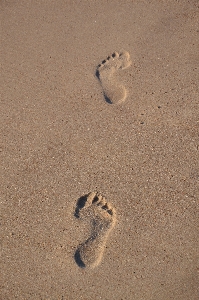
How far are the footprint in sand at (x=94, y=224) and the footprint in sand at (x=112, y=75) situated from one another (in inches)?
34.7

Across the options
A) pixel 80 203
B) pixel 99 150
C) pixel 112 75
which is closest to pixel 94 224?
pixel 80 203

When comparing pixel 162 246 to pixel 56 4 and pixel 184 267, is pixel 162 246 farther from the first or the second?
pixel 56 4

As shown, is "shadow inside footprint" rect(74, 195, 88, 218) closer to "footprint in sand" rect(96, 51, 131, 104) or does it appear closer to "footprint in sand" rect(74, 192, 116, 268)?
"footprint in sand" rect(74, 192, 116, 268)

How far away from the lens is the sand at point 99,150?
2.42m

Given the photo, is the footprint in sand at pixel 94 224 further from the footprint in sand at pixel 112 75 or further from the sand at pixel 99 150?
the footprint in sand at pixel 112 75

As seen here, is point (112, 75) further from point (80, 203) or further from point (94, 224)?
point (94, 224)

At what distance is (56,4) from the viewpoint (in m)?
3.46

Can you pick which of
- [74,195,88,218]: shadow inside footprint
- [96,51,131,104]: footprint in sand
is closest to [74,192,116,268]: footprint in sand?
[74,195,88,218]: shadow inside footprint

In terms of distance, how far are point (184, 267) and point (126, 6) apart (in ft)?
8.25

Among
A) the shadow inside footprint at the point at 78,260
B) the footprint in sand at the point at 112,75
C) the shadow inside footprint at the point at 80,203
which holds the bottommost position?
the shadow inside footprint at the point at 78,260

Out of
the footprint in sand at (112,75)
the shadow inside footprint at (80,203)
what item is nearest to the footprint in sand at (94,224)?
the shadow inside footprint at (80,203)

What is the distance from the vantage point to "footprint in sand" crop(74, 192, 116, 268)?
2.42m

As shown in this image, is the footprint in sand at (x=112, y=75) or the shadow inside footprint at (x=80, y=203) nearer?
the shadow inside footprint at (x=80, y=203)

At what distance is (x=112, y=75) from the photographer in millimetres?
3035
